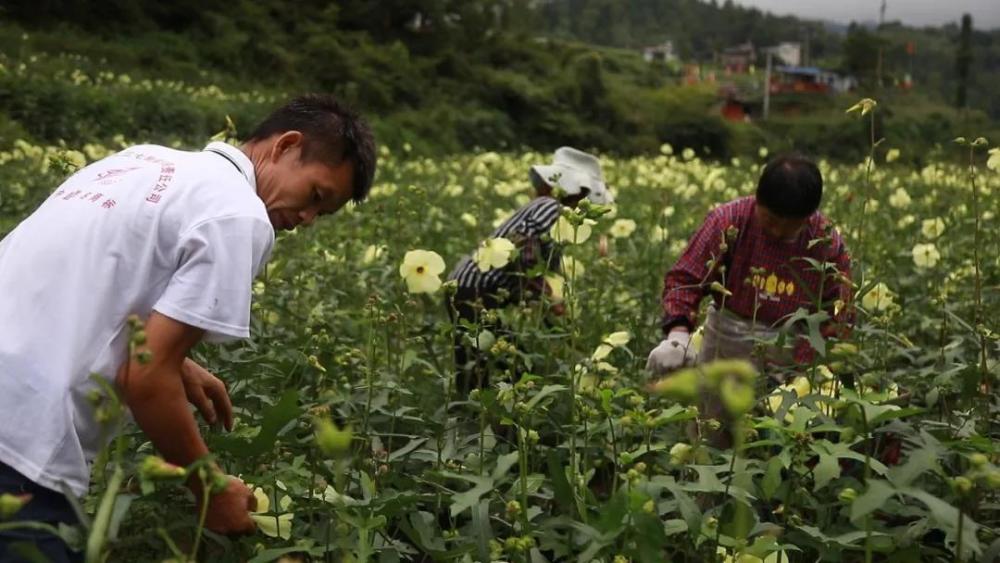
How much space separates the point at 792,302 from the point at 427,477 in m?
1.40

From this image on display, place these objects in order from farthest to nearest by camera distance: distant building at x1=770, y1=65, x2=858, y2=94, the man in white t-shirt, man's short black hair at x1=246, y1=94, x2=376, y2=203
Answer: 1. distant building at x1=770, y1=65, x2=858, y2=94
2. man's short black hair at x1=246, y1=94, x2=376, y2=203
3. the man in white t-shirt

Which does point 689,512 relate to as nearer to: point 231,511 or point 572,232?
point 231,511

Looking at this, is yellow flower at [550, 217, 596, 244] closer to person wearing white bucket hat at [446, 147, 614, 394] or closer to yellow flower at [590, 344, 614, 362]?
yellow flower at [590, 344, 614, 362]

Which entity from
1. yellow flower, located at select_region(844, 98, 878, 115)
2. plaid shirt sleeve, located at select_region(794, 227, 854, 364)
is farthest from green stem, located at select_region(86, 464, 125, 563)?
plaid shirt sleeve, located at select_region(794, 227, 854, 364)

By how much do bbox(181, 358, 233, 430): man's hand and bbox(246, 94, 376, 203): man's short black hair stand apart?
412mm

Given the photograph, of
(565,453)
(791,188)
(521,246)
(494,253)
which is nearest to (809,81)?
(521,246)

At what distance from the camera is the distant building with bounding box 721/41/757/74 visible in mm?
72125

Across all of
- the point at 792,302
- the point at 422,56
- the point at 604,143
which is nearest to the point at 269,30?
the point at 422,56

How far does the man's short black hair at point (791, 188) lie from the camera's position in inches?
118

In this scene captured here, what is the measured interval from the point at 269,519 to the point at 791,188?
1.74m

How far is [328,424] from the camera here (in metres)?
1.07

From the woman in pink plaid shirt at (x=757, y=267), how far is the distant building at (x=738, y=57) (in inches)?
2662

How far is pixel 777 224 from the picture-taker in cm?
310

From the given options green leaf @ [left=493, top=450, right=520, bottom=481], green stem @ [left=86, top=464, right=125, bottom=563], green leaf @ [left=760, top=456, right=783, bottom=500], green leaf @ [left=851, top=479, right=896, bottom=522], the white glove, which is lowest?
the white glove
